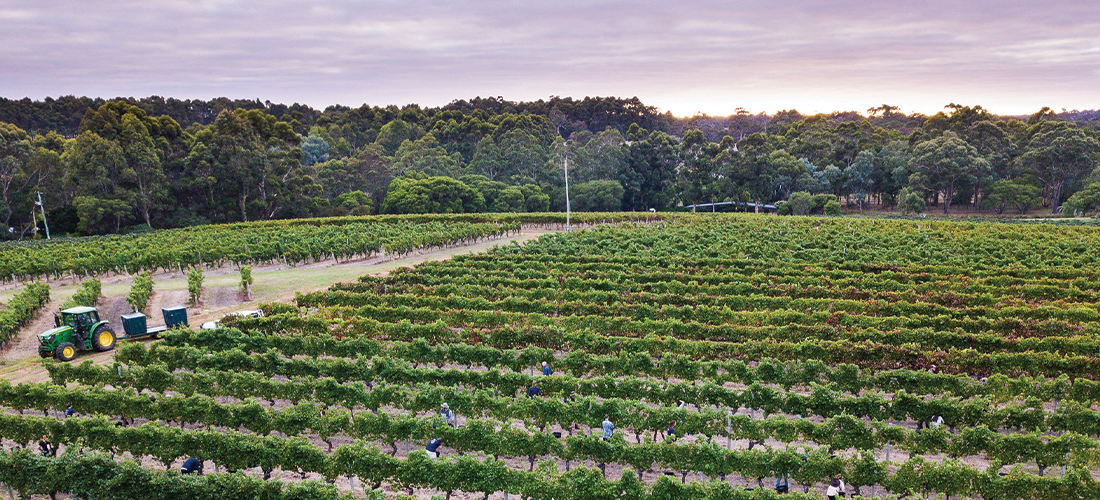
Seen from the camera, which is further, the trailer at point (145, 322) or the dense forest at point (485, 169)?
the dense forest at point (485, 169)

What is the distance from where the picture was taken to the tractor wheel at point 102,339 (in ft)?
85.1

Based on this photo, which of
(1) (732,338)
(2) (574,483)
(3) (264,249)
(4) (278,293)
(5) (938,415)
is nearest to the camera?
(2) (574,483)

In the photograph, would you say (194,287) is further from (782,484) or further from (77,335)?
(782,484)

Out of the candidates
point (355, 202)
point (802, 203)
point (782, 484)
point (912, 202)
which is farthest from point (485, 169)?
point (782, 484)

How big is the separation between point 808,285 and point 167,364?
100ft

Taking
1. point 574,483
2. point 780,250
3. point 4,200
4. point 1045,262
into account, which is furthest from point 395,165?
point 574,483

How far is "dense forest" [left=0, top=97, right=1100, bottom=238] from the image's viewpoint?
6900 centimetres

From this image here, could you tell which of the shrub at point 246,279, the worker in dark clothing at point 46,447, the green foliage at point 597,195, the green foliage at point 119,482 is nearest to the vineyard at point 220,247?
the shrub at point 246,279

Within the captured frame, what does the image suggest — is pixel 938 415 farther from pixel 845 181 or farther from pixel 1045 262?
pixel 845 181

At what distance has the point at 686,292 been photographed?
107 feet

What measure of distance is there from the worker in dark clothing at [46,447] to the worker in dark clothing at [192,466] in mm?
4287

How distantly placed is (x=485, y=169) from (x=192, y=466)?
89.5 meters

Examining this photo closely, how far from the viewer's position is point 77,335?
2597cm

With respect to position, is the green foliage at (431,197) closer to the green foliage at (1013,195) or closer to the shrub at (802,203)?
the shrub at (802,203)
